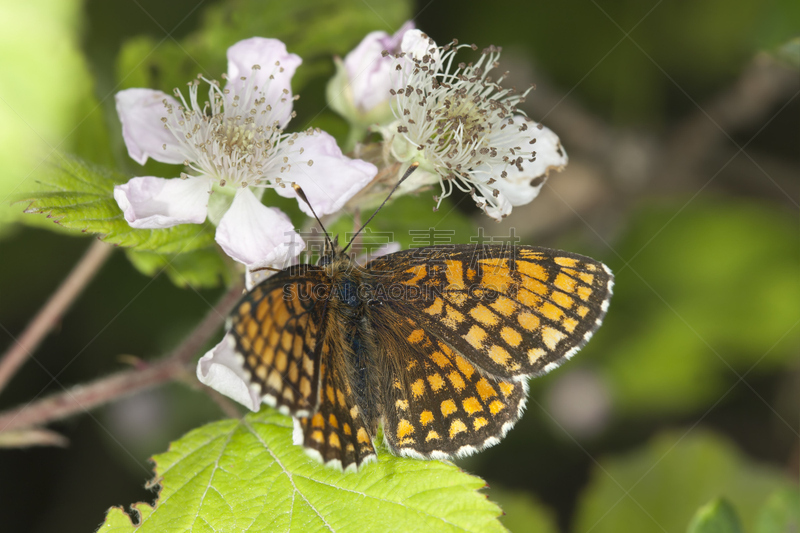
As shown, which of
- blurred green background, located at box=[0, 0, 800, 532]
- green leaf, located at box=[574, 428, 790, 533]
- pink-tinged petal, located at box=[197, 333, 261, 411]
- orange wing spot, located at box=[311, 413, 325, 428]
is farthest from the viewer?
green leaf, located at box=[574, 428, 790, 533]

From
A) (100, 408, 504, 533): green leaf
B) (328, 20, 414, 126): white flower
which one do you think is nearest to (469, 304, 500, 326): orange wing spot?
(100, 408, 504, 533): green leaf

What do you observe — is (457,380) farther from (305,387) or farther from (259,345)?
(259,345)

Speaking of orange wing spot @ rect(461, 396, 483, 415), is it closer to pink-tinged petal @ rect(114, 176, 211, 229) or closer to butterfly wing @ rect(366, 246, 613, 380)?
butterfly wing @ rect(366, 246, 613, 380)

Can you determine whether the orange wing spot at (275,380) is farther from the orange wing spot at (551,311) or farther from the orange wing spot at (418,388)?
the orange wing spot at (551,311)

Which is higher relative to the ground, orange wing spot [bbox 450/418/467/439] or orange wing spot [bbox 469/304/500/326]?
orange wing spot [bbox 469/304/500/326]

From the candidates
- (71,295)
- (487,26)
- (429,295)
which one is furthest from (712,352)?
(71,295)

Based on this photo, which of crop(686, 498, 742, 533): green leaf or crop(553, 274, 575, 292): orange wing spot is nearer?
crop(553, 274, 575, 292): orange wing spot

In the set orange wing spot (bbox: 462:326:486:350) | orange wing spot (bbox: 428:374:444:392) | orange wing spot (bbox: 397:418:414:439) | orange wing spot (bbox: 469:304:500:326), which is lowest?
orange wing spot (bbox: 397:418:414:439)
